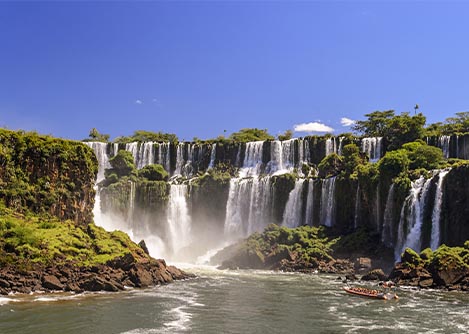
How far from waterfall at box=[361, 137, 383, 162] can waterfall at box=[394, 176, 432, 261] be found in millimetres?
21522

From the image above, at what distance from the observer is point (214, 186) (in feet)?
232

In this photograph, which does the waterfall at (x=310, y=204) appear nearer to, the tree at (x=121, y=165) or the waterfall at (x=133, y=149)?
the tree at (x=121, y=165)

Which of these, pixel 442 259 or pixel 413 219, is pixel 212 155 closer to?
pixel 413 219

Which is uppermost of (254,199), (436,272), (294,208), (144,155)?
(144,155)

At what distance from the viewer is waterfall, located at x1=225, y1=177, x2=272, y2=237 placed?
66.7 meters

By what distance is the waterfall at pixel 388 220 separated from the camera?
54156 millimetres

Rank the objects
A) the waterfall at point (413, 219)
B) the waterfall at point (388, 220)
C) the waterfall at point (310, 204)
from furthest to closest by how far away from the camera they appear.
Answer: the waterfall at point (310, 204)
the waterfall at point (388, 220)
the waterfall at point (413, 219)

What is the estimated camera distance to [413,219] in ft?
167

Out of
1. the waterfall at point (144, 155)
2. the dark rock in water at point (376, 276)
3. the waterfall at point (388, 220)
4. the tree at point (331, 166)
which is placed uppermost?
the waterfall at point (144, 155)

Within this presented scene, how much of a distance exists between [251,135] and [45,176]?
53463mm

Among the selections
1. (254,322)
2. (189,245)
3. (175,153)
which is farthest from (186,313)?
(175,153)

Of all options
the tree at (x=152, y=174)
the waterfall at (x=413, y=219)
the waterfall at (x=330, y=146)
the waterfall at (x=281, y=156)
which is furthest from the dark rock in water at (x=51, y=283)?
the waterfall at (x=330, y=146)

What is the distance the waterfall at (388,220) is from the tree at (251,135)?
126ft

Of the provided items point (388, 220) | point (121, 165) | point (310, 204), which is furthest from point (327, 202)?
point (121, 165)
